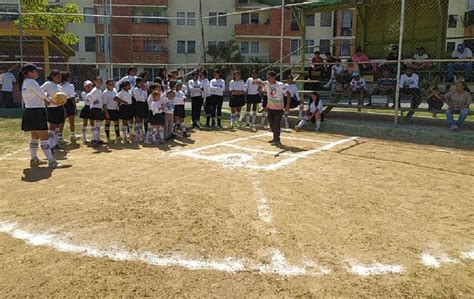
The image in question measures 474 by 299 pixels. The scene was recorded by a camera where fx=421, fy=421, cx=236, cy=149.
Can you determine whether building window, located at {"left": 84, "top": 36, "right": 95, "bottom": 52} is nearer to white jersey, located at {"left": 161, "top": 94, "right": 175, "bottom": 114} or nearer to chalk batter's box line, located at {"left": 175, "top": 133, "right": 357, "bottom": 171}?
white jersey, located at {"left": 161, "top": 94, "right": 175, "bottom": 114}

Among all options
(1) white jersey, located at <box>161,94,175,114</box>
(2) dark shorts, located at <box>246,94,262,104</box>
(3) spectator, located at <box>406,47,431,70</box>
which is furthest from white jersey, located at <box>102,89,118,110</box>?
(3) spectator, located at <box>406,47,431,70</box>

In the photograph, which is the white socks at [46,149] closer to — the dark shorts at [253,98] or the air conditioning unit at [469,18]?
the dark shorts at [253,98]

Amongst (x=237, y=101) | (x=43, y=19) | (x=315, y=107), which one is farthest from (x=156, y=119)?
(x=43, y=19)

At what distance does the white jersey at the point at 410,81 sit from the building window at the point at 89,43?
42.3m

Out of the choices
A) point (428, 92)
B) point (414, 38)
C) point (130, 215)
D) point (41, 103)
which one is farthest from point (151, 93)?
point (414, 38)

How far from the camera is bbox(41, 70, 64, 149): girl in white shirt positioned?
955cm

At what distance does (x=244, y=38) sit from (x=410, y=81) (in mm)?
36310

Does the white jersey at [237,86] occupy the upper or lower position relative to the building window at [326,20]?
lower

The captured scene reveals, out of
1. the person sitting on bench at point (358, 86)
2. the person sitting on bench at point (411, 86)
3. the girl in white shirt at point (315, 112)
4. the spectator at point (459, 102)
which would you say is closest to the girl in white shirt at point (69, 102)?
the girl in white shirt at point (315, 112)

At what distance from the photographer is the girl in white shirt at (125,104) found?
10.9 metres

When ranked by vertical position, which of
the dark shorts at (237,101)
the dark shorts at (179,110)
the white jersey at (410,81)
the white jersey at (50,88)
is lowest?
the dark shorts at (179,110)

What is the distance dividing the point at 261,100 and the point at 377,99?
164 inches

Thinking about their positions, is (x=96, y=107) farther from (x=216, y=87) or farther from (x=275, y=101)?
(x=275, y=101)

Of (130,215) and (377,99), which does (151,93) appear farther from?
(377,99)
